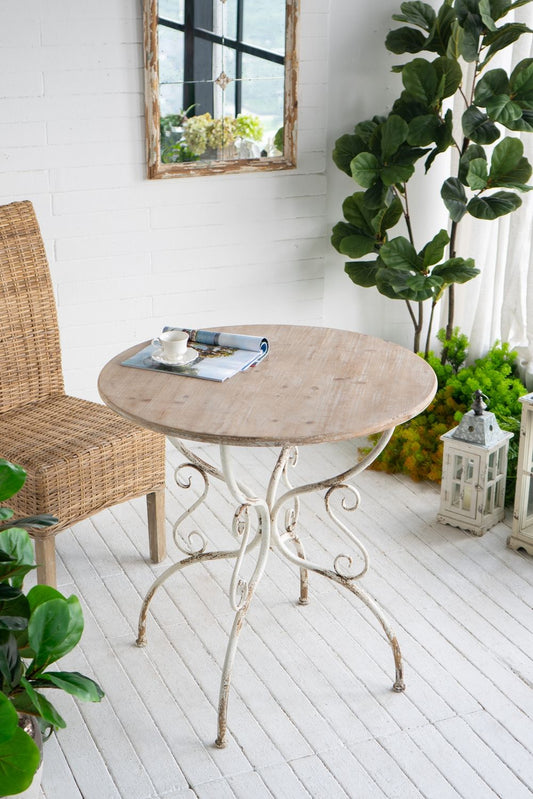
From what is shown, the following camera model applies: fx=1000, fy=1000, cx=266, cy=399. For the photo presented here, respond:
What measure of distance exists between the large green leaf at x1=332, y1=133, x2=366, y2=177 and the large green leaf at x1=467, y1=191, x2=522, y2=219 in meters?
0.45

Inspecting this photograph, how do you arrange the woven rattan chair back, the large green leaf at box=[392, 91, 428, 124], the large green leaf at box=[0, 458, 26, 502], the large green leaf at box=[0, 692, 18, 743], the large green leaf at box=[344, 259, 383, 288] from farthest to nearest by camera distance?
1. the large green leaf at box=[344, 259, 383, 288]
2. the large green leaf at box=[392, 91, 428, 124]
3. the woven rattan chair back
4. the large green leaf at box=[0, 458, 26, 502]
5. the large green leaf at box=[0, 692, 18, 743]

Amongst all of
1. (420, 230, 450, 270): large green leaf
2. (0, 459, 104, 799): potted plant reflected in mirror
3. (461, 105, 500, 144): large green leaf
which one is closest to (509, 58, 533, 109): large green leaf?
(461, 105, 500, 144): large green leaf

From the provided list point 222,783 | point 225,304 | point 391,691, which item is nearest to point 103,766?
point 222,783

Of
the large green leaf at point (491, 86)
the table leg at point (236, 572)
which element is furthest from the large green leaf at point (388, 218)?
the table leg at point (236, 572)

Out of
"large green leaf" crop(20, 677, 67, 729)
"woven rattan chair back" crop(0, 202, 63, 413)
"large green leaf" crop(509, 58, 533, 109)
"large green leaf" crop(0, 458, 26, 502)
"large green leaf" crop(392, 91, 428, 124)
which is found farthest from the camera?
"large green leaf" crop(392, 91, 428, 124)

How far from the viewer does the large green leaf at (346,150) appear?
350 cm

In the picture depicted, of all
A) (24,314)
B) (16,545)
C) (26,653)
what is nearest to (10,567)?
(16,545)

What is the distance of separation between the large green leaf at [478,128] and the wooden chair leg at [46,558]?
1.85m

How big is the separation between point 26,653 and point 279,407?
75 cm

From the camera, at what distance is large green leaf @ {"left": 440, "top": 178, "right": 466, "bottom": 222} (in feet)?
11.0

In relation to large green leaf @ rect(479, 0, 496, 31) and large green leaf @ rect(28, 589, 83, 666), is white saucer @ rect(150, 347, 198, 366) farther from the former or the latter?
large green leaf @ rect(479, 0, 496, 31)

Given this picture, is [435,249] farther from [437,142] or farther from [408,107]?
[408,107]

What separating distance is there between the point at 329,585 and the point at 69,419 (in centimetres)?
90

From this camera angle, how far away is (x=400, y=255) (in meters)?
3.44
